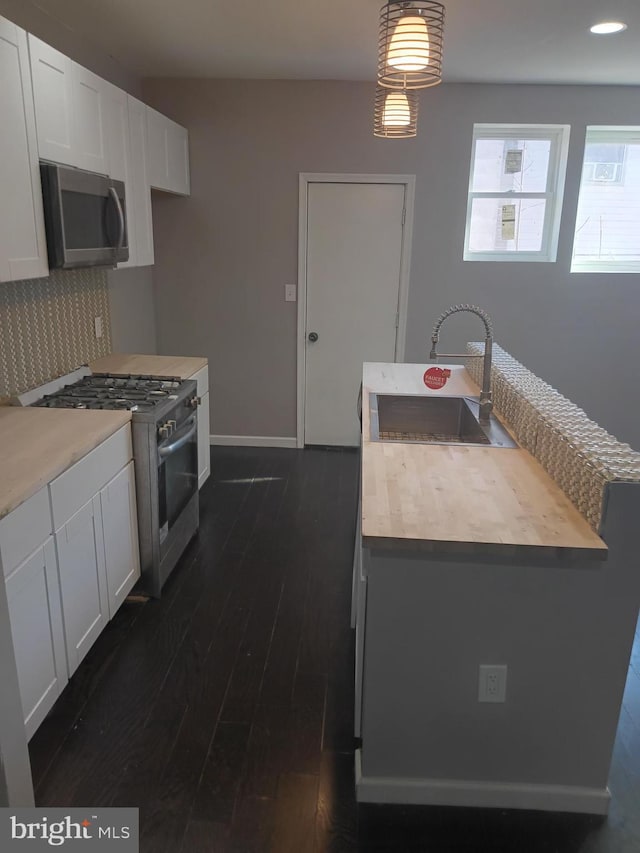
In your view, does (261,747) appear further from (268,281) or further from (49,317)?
(268,281)

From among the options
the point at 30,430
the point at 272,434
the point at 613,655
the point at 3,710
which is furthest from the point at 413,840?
the point at 272,434

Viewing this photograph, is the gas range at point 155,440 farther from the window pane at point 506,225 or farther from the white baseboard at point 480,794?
the window pane at point 506,225

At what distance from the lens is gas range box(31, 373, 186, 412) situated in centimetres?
284

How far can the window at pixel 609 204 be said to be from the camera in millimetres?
4453

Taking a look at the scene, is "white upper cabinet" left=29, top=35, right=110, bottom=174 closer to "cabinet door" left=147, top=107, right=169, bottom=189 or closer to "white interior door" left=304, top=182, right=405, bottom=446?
"cabinet door" left=147, top=107, right=169, bottom=189

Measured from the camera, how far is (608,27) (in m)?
3.05

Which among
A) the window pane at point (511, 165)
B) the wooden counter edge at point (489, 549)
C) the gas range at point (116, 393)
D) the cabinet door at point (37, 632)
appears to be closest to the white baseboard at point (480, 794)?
the wooden counter edge at point (489, 549)

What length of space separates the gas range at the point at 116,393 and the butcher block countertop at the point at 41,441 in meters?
0.15

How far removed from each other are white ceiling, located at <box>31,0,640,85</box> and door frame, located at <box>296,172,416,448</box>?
635mm

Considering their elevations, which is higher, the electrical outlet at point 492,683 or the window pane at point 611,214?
the window pane at point 611,214

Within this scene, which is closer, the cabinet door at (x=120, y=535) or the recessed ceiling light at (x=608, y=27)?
the cabinet door at (x=120, y=535)

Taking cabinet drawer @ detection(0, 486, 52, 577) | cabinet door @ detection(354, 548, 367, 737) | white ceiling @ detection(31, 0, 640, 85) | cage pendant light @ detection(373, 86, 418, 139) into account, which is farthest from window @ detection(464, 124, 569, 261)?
cabinet drawer @ detection(0, 486, 52, 577)

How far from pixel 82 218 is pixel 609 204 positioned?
368cm

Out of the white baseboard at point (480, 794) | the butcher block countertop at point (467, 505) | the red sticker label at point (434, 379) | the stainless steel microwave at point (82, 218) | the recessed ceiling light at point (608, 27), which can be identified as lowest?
the white baseboard at point (480, 794)
